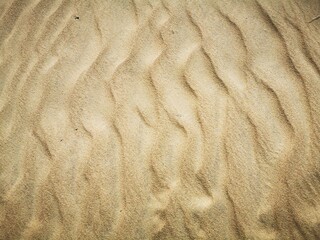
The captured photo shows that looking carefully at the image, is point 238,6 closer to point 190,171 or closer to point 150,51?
point 150,51

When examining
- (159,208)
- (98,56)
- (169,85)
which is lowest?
(159,208)

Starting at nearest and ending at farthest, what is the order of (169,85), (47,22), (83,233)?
(83,233)
(169,85)
(47,22)

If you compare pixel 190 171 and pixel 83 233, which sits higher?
pixel 190 171

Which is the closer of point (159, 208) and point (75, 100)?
point (159, 208)

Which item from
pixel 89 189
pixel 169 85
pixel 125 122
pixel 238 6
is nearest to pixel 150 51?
pixel 169 85

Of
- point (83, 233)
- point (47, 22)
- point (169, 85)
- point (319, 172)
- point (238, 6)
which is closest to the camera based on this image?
point (319, 172)

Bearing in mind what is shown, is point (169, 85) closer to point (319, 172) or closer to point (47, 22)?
point (319, 172)

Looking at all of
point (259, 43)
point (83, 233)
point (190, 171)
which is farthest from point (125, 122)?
point (259, 43)
